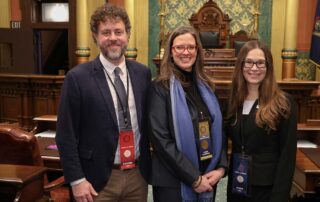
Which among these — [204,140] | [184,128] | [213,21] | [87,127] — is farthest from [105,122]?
[213,21]

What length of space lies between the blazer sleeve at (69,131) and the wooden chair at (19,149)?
578mm

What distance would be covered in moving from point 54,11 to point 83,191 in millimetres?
7305

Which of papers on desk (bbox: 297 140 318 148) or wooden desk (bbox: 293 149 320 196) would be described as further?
papers on desk (bbox: 297 140 318 148)

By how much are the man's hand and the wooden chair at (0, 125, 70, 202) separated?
0.57 metres

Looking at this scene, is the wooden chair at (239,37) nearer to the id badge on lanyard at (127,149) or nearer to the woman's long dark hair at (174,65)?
the woman's long dark hair at (174,65)

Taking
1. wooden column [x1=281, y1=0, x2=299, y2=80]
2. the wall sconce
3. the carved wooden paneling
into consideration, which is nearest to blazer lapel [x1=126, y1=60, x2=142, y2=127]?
the carved wooden paneling

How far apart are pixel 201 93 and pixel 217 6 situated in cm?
665

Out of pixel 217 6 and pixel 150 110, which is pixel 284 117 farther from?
pixel 217 6

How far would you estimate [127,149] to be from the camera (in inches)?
73.9

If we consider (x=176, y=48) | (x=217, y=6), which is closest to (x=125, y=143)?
(x=176, y=48)

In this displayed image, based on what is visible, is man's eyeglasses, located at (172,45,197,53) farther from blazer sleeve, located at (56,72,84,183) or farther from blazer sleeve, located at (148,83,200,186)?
blazer sleeve, located at (56,72,84,183)

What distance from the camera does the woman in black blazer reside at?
75.2 inches

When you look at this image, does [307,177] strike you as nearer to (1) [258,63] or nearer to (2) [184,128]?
(1) [258,63]

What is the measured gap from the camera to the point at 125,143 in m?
1.87
